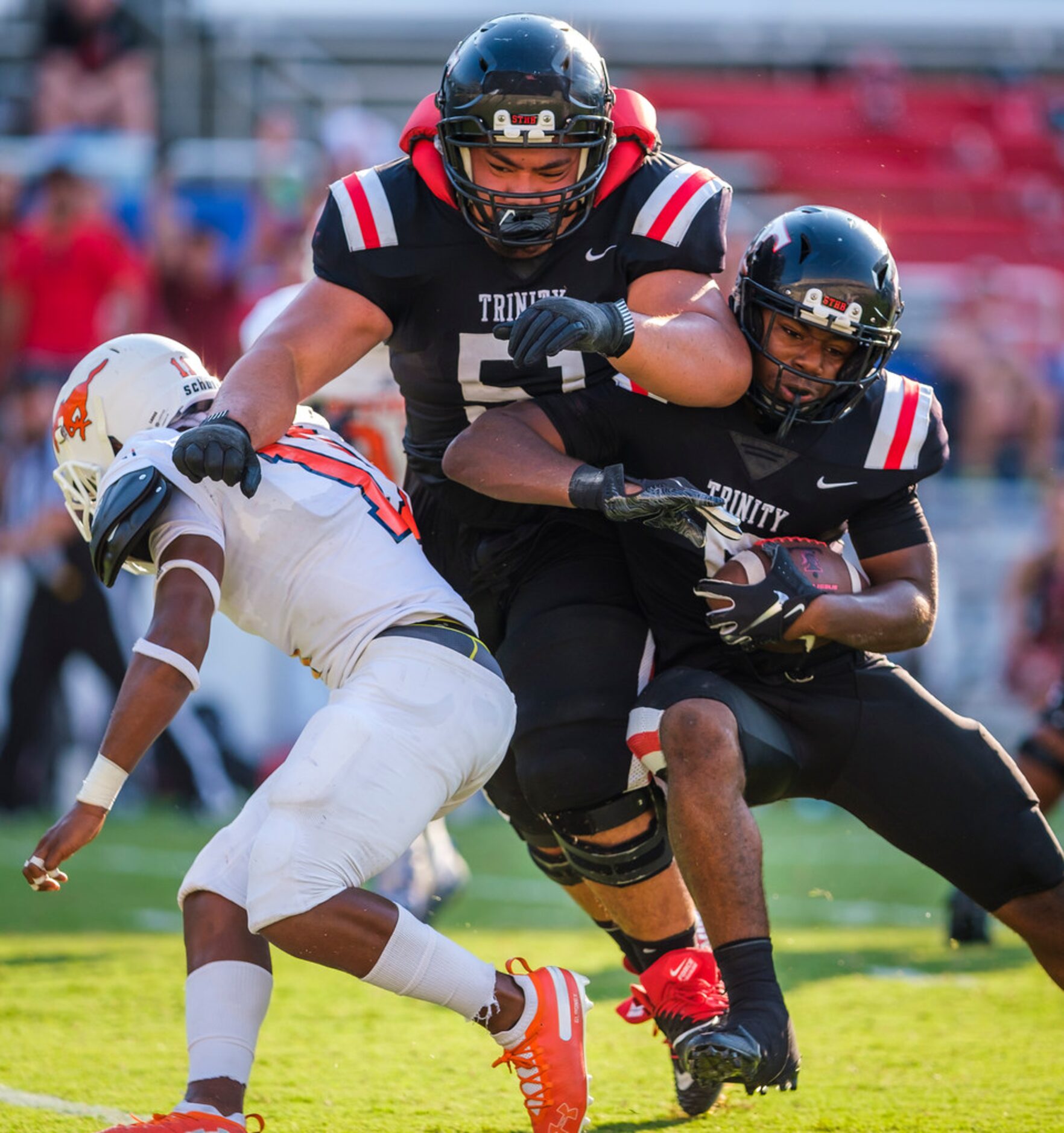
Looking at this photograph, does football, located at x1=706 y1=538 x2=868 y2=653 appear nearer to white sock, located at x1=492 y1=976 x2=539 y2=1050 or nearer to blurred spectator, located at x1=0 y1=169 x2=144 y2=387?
white sock, located at x1=492 y1=976 x2=539 y2=1050

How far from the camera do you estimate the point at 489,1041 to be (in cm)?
455

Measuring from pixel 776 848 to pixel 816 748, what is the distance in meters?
4.98

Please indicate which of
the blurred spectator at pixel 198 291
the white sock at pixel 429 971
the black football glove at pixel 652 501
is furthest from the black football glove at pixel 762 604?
the blurred spectator at pixel 198 291

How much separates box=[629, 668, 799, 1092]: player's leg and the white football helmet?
1.22 meters

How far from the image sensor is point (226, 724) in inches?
364

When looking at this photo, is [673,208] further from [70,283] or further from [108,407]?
[70,283]

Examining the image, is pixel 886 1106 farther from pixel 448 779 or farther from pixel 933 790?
pixel 448 779

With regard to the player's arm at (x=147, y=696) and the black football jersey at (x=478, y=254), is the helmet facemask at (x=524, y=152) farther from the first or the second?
the player's arm at (x=147, y=696)

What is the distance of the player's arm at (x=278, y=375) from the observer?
317cm

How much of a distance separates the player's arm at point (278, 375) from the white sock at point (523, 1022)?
3.76 ft

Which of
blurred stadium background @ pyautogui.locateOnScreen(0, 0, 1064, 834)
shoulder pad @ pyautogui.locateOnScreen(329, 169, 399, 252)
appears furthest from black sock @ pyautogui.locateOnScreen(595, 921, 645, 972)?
blurred stadium background @ pyautogui.locateOnScreen(0, 0, 1064, 834)

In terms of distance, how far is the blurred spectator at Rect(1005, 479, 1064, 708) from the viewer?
30.1 feet

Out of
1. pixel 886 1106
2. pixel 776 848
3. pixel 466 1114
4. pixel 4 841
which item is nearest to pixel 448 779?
pixel 466 1114

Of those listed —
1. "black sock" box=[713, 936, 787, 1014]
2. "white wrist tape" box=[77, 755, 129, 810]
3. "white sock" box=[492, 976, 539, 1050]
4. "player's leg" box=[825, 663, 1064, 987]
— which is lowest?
"white sock" box=[492, 976, 539, 1050]
